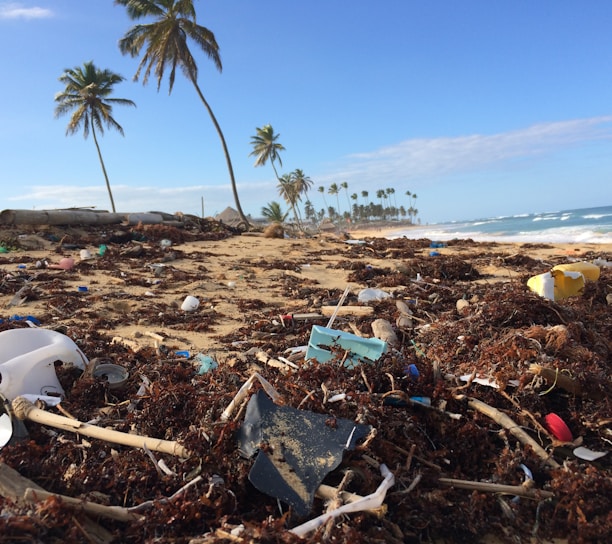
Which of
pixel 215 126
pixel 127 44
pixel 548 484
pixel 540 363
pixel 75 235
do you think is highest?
pixel 127 44

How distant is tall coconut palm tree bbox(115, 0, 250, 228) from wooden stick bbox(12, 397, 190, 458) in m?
18.9

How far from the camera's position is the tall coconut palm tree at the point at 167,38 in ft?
68.0

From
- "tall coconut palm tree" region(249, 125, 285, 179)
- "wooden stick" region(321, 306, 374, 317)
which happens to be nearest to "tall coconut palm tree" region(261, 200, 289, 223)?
"tall coconut palm tree" region(249, 125, 285, 179)

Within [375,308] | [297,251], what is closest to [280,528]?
[375,308]

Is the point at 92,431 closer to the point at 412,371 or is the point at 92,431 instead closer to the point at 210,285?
the point at 412,371

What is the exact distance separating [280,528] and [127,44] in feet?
82.5

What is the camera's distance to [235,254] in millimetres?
12414

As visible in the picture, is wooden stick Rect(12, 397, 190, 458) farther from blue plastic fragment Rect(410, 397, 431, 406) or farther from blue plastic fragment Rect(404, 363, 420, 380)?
blue plastic fragment Rect(404, 363, 420, 380)

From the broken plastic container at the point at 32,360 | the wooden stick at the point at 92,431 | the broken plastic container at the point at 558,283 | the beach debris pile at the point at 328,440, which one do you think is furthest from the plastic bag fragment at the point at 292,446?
the broken plastic container at the point at 558,283

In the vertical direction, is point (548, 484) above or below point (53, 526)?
below

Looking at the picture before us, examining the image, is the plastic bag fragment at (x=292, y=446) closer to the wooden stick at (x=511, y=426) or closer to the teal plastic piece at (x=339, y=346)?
the wooden stick at (x=511, y=426)

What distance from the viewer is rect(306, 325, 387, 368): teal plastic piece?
3145mm

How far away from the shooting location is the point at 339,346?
3123 millimetres

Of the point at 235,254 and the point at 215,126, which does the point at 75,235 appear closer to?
the point at 235,254
